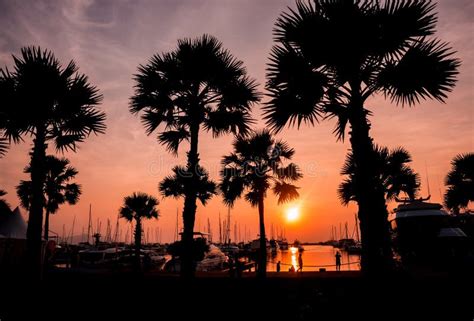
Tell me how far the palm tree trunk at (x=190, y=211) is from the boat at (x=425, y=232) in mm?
15568

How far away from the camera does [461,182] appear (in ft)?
76.0

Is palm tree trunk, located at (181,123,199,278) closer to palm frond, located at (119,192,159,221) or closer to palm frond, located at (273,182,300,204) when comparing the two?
palm frond, located at (273,182,300,204)

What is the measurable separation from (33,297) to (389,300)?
1036 centimetres

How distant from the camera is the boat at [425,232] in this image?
763 inches

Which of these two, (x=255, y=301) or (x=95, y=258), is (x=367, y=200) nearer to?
(x=255, y=301)

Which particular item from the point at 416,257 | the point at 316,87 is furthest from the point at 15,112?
the point at 416,257

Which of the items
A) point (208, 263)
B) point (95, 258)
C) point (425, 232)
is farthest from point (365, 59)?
point (95, 258)

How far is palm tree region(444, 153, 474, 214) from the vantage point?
2212 cm

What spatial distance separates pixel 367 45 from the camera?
9008 millimetres

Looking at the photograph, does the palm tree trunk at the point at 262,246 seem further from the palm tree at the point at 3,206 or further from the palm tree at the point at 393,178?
the palm tree at the point at 3,206

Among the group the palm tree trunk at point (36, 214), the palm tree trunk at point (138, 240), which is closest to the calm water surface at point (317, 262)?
the palm tree trunk at point (138, 240)

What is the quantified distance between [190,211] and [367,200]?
Answer: 6.61 meters

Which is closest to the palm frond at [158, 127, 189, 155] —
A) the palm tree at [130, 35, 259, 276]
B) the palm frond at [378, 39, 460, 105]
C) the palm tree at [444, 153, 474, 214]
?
the palm tree at [130, 35, 259, 276]

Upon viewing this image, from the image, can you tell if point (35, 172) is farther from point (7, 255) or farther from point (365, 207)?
point (7, 255)
